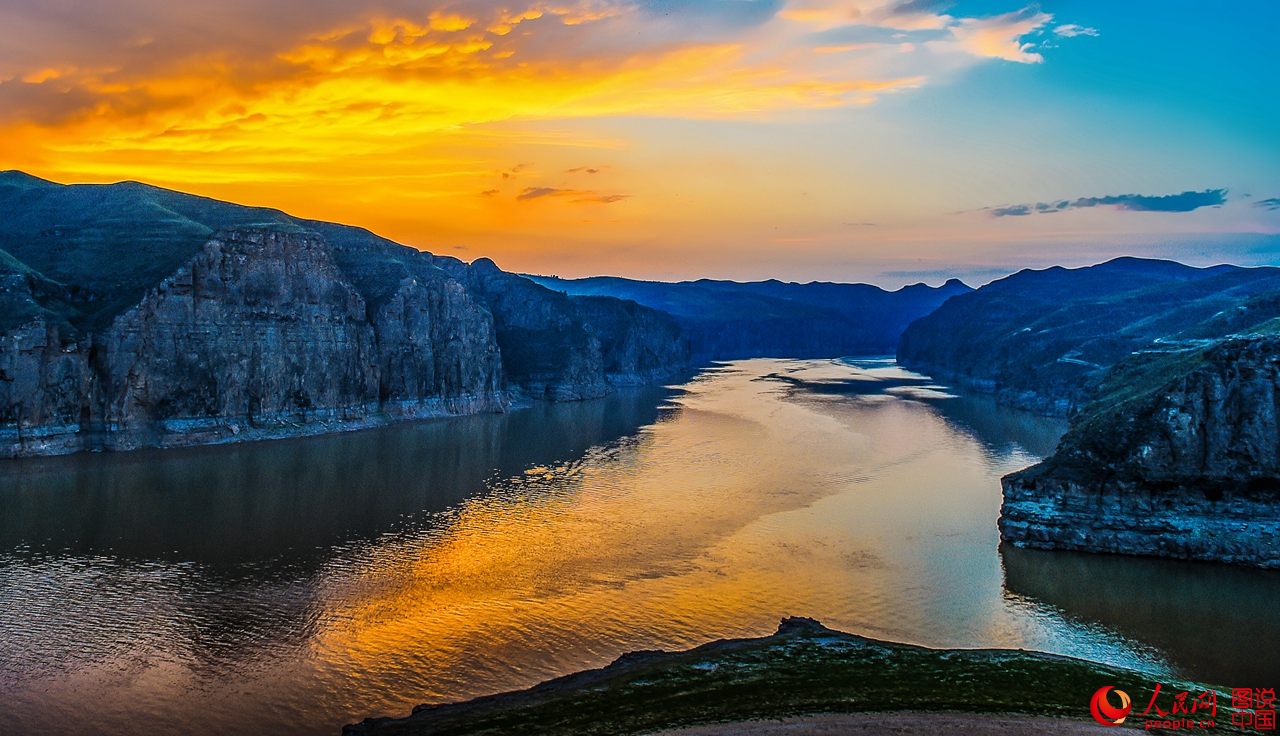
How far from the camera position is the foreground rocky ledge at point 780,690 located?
29.3 meters

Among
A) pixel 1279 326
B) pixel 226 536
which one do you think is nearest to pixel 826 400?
pixel 1279 326

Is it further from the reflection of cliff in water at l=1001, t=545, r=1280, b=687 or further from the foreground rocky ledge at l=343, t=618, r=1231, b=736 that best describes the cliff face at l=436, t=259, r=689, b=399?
the foreground rocky ledge at l=343, t=618, r=1231, b=736

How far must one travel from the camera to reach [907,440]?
11150 centimetres

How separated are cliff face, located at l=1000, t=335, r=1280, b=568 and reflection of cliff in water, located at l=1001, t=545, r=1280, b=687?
1522 mm

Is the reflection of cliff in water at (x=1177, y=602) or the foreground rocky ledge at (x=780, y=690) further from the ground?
the foreground rocky ledge at (x=780, y=690)

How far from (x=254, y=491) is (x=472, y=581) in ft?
109

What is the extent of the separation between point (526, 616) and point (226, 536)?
2683cm

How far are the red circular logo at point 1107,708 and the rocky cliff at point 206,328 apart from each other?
9515 cm

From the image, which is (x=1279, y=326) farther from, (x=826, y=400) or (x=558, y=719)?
(x=826, y=400)

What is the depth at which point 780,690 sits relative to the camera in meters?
31.6

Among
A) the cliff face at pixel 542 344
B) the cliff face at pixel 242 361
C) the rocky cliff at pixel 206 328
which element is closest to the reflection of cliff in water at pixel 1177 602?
the cliff face at pixel 242 361
